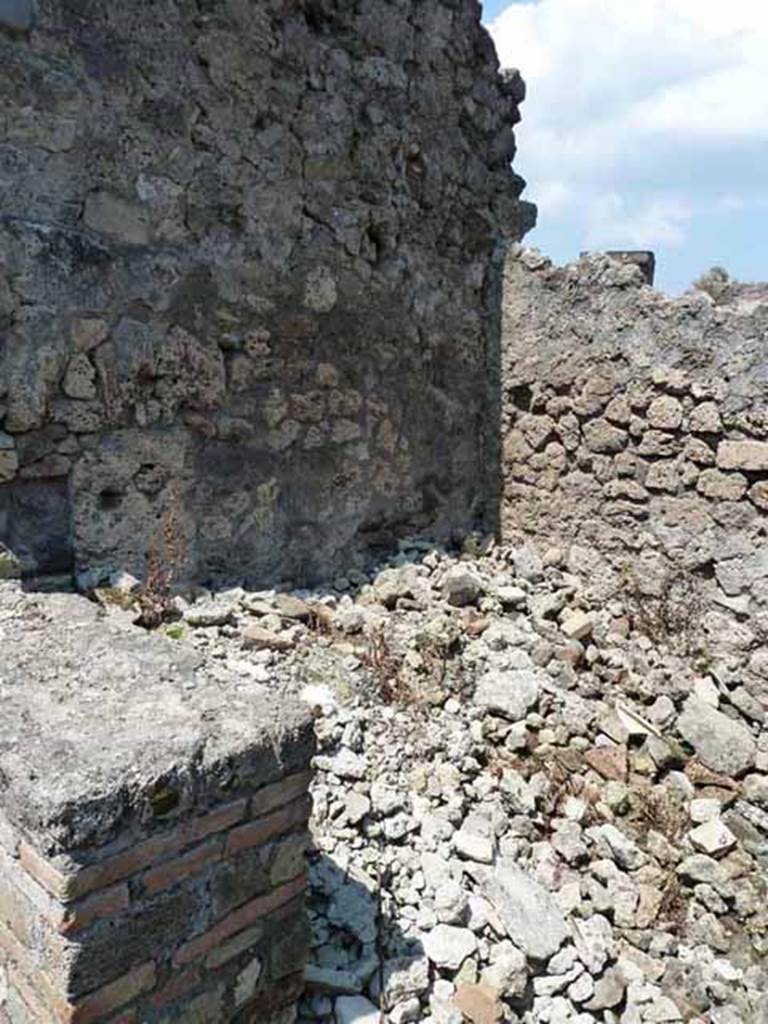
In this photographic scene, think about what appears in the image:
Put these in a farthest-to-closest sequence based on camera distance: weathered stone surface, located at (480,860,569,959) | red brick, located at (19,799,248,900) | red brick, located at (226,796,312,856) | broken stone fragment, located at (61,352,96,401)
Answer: broken stone fragment, located at (61,352,96,401), weathered stone surface, located at (480,860,569,959), red brick, located at (226,796,312,856), red brick, located at (19,799,248,900)

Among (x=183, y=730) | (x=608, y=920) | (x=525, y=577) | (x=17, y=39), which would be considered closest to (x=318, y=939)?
(x=183, y=730)

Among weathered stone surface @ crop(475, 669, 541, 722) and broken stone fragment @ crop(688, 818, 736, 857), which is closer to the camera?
broken stone fragment @ crop(688, 818, 736, 857)

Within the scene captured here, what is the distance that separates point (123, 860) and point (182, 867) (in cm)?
14

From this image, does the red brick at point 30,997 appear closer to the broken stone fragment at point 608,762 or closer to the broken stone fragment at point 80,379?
the broken stone fragment at point 80,379

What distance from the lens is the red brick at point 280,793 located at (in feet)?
5.87

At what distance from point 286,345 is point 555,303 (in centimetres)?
140

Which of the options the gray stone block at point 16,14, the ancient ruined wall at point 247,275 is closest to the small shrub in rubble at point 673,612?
the ancient ruined wall at point 247,275

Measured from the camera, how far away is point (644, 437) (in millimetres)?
A: 3686

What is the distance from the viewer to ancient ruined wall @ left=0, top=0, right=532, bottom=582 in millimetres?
2863

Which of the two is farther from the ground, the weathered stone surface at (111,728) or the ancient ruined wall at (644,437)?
the ancient ruined wall at (644,437)

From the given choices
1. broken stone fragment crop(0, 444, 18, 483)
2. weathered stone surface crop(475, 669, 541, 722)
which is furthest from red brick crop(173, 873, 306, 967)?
broken stone fragment crop(0, 444, 18, 483)

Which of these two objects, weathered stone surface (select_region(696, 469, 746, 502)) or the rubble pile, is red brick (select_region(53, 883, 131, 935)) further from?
weathered stone surface (select_region(696, 469, 746, 502))

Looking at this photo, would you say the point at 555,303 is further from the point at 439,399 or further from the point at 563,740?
the point at 563,740

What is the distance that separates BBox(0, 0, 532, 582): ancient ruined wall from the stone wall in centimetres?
122
